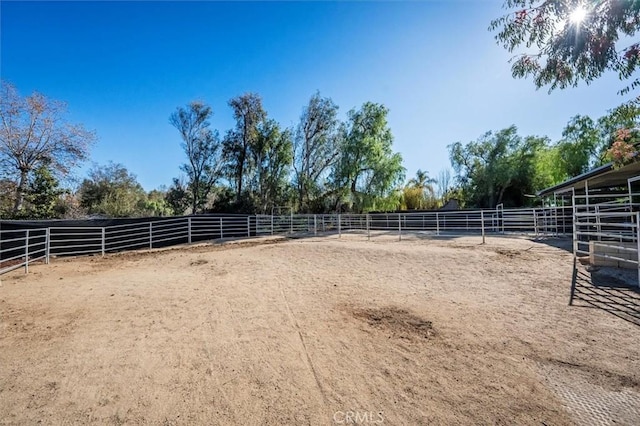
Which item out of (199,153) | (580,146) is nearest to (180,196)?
(199,153)

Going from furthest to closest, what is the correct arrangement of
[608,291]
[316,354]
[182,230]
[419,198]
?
1. [419,198]
2. [182,230]
3. [608,291]
4. [316,354]

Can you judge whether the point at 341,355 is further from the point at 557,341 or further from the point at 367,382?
the point at 557,341

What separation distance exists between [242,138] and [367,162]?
848 centimetres

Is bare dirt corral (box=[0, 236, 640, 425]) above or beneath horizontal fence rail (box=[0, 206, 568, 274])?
beneath

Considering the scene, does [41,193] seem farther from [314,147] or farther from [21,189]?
[314,147]

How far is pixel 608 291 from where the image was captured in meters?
3.88

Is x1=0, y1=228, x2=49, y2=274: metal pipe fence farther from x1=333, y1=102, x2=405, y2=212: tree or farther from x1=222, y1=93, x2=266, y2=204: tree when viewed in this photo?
x1=333, y1=102, x2=405, y2=212: tree

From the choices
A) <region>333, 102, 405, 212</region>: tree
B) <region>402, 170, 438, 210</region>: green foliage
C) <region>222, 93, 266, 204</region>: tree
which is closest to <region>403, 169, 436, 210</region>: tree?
<region>402, 170, 438, 210</region>: green foliage

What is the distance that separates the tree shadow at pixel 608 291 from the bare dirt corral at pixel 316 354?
0.13m

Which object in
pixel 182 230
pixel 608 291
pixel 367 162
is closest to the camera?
pixel 608 291

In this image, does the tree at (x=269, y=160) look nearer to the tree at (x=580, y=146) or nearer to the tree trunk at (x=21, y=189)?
the tree trunk at (x=21, y=189)

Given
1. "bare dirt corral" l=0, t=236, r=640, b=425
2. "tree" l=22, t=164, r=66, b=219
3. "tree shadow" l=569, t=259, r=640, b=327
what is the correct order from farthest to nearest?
1. "tree" l=22, t=164, r=66, b=219
2. "tree shadow" l=569, t=259, r=640, b=327
3. "bare dirt corral" l=0, t=236, r=640, b=425

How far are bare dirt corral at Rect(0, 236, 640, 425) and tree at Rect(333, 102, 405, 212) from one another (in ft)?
47.0

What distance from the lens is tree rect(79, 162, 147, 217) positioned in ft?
67.8
